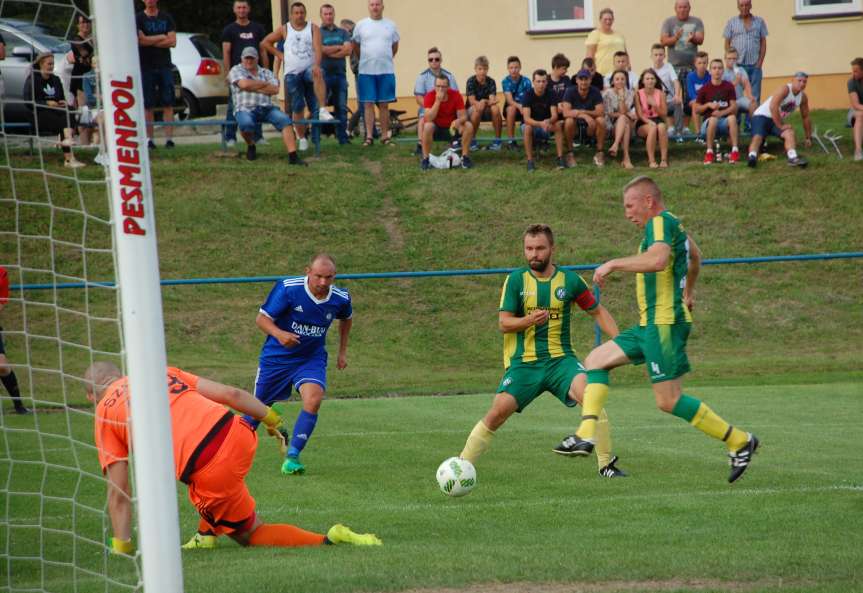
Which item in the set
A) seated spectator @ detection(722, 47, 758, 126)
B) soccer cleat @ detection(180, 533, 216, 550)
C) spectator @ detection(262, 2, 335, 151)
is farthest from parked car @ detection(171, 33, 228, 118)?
soccer cleat @ detection(180, 533, 216, 550)

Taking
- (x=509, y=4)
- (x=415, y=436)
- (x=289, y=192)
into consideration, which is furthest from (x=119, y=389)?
(x=509, y=4)

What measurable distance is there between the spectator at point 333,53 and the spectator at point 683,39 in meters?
6.04

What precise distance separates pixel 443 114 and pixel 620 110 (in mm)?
3220

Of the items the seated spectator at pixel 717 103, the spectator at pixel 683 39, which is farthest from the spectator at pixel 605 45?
the seated spectator at pixel 717 103

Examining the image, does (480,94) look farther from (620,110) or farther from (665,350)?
(665,350)

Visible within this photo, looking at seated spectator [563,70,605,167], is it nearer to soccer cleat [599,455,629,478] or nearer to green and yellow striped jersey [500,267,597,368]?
green and yellow striped jersey [500,267,597,368]

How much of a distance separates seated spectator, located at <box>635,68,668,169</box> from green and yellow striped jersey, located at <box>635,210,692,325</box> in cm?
1332

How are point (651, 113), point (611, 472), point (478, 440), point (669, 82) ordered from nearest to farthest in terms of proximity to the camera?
point (478, 440)
point (611, 472)
point (651, 113)
point (669, 82)

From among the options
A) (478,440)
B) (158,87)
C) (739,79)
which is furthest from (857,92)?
(478,440)

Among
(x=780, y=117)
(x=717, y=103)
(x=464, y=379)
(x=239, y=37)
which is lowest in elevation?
(x=464, y=379)

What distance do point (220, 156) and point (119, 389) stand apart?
1784cm

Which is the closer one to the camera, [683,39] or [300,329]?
[300,329]

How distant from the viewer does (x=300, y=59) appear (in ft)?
72.5

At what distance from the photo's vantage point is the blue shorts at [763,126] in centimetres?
2194
